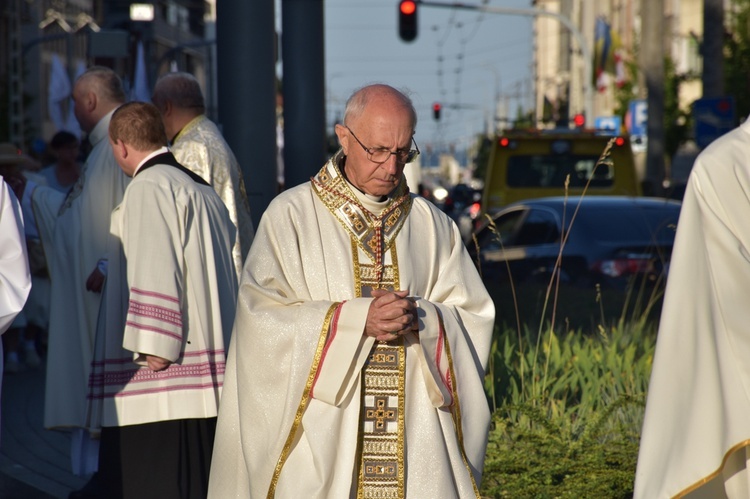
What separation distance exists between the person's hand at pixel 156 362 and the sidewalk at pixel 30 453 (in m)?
1.78

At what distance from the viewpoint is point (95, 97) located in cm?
700

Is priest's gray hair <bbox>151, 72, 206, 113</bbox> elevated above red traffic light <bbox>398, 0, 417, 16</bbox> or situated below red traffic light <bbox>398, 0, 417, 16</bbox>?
below

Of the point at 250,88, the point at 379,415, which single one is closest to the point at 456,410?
the point at 379,415

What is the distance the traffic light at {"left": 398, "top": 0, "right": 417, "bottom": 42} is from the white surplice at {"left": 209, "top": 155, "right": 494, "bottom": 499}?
68.2 ft

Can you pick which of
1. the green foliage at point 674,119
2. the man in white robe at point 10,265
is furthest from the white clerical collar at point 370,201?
the green foliage at point 674,119

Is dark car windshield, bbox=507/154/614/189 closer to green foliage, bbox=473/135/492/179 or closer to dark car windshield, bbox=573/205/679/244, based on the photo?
dark car windshield, bbox=573/205/679/244

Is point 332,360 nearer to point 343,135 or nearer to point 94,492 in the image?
point 343,135

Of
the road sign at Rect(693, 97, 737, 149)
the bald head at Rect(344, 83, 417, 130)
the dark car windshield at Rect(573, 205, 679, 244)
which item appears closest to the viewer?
the bald head at Rect(344, 83, 417, 130)

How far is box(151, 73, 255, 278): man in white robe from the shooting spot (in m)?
6.92

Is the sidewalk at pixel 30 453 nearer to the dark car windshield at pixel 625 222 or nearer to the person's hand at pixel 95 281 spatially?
the person's hand at pixel 95 281

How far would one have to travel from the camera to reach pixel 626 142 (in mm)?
17656

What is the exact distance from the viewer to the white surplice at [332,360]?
13.4ft

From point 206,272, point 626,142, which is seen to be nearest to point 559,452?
point 206,272

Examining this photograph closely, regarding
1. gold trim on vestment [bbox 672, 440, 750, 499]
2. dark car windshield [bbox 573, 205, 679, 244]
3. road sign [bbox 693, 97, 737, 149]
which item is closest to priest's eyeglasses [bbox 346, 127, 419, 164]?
gold trim on vestment [bbox 672, 440, 750, 499]
